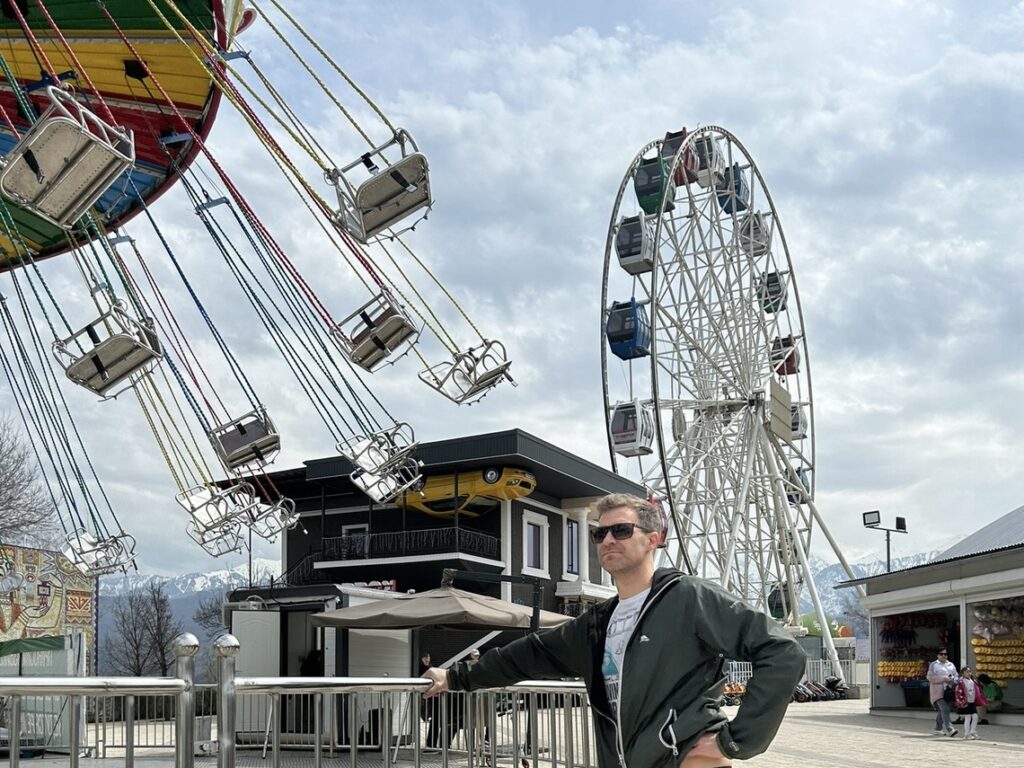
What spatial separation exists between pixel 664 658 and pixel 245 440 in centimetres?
1182

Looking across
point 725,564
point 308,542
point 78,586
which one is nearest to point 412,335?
point 78,586

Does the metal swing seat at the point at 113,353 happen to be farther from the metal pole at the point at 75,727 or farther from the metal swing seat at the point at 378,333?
the metal pole at the point at 75,727

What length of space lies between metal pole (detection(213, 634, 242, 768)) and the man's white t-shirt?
155cm

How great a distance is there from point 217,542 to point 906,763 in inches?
380

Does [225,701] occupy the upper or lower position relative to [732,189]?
lower

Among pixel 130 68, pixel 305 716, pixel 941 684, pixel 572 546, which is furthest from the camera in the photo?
pixel 572 546

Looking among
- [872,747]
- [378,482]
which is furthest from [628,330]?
[378,482]

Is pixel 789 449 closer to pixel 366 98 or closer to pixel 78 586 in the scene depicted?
pixel 78 586

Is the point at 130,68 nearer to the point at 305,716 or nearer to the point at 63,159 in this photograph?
the point at 63,159

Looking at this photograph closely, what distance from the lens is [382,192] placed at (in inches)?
467

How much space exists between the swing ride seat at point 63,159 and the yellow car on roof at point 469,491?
73.0 ft

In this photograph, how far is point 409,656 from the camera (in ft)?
72.7

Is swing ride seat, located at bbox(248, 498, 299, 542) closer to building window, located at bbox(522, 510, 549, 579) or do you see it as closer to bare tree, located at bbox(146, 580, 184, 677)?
building window, located at bbox(522, 510, 549, 579)

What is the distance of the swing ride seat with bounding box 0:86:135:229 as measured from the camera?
9312 millimetres
